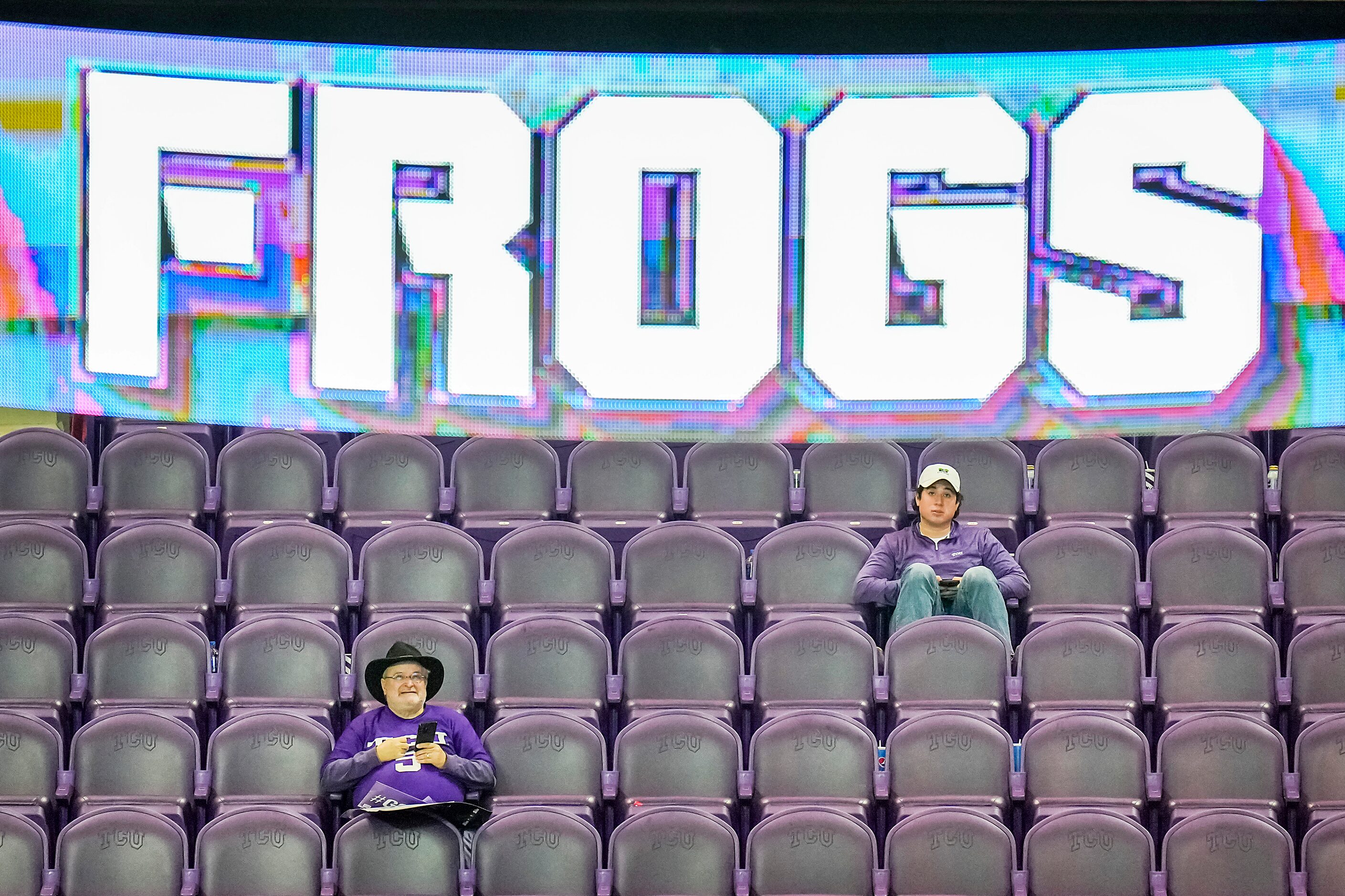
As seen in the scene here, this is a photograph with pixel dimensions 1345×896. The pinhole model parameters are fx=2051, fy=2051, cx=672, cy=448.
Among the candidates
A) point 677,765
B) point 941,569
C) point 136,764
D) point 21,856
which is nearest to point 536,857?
point 677,765

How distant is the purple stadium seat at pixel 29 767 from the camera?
12.8ft

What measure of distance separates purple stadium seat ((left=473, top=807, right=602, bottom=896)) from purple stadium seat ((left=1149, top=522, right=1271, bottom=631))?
1327 millimetres

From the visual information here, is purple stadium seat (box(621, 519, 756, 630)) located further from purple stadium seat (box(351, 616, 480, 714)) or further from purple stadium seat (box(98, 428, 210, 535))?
purple stadium seat (box(98, 428, 210, 535))

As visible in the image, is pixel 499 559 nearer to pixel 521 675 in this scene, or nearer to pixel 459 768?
pixel 521 675

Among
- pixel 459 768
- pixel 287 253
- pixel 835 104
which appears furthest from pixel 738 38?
pixel 459 768

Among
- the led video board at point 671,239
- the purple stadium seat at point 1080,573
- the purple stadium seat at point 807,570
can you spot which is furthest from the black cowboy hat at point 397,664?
the led video board at point 671,239

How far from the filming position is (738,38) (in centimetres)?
532

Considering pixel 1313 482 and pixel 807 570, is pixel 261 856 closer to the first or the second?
pixel 807 570

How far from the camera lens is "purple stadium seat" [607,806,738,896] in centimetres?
372

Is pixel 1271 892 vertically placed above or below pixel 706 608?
below

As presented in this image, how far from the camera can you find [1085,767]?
3.84m

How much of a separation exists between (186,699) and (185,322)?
4.46ft

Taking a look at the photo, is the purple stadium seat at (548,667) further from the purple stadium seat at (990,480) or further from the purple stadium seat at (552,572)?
the purple stadium seat at (990,480)

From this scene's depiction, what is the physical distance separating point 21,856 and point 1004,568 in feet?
6.57
